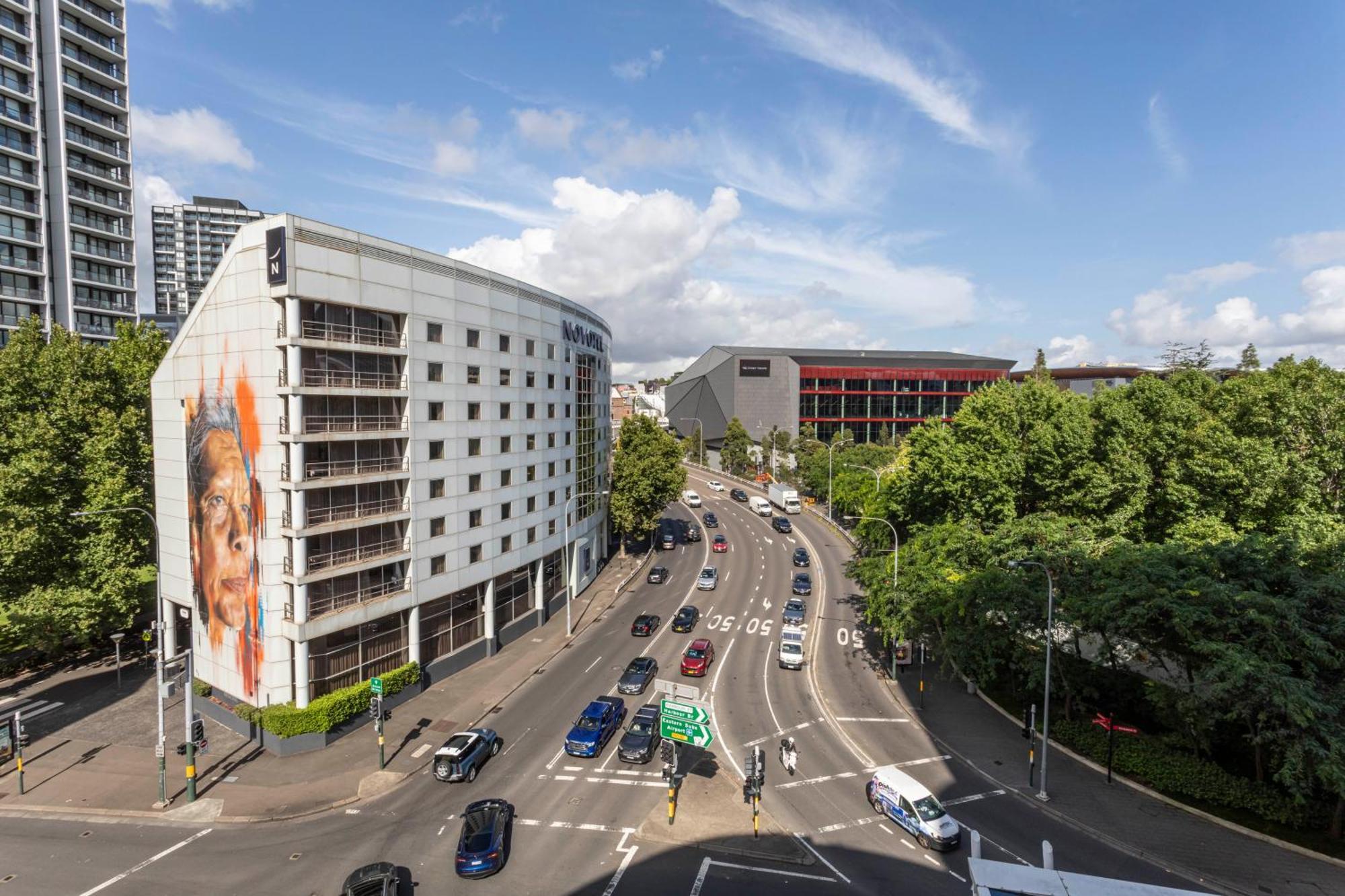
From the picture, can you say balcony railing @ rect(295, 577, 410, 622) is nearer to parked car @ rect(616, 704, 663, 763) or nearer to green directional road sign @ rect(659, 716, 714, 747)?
parked car @ rect(616, 704, 663, 763)

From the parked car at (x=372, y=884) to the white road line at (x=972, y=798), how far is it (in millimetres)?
21041

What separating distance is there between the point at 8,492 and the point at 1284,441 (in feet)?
227

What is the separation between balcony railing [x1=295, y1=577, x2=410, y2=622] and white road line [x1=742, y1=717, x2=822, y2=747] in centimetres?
2031

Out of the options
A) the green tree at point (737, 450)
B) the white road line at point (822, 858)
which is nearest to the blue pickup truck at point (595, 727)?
the white road line at point (822, 858)

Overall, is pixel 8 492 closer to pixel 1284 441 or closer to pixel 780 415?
pixel 1284 441

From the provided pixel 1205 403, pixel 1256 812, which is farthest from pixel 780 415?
pixel 1256 812

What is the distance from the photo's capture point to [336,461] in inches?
1300

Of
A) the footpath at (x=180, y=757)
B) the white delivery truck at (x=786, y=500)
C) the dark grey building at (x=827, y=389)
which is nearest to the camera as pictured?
the footpath at (x=180, y=757)

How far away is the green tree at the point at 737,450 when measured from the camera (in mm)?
124000

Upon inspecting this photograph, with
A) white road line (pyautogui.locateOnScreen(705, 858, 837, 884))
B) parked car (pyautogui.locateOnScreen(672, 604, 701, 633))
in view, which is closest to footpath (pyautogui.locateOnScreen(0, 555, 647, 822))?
parked car (pyautogui.locateOnScreen(672, 604, 701, 633))

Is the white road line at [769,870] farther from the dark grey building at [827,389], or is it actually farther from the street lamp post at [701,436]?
the street lamp post at [701,436]

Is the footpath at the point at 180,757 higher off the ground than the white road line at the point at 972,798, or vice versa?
the white road line at the point at 972,798

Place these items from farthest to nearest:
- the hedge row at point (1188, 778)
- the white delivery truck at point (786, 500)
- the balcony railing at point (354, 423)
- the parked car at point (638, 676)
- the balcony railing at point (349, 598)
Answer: the white delivery truck at point (786, 500) < the parked car at point (638, 676) < the balcony railing at point (354, 423) < the balcony railing at point (349, 598) < the hedge row at point (1188, 778)

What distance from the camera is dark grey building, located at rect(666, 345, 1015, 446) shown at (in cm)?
13025
